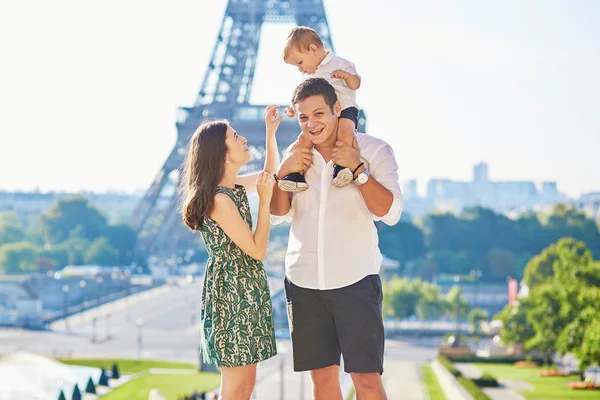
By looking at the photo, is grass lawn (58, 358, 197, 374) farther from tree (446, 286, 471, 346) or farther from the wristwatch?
the wristwatch

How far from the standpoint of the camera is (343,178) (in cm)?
448

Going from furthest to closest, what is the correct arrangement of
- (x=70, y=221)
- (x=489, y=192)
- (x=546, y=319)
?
(x=489, y=192), (x=70, y=221), (x=546, y=319)

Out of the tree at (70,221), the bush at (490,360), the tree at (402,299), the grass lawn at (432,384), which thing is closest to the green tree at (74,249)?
the tree at (70,221)

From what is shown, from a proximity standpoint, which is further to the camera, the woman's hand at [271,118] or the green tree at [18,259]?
the green tree at [18,259]

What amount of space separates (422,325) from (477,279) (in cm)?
1582

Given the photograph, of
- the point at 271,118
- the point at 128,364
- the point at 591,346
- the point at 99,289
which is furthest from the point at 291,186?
the point at 99,289

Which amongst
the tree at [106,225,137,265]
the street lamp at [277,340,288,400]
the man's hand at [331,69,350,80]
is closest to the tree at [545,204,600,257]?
the tree at [106,225,137,265]

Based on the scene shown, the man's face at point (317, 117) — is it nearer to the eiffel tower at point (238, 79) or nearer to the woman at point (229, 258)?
the woman at point (229, 258)

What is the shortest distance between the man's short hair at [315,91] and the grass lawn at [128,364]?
75.4 ft

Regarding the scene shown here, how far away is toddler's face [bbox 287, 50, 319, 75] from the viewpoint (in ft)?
15.9

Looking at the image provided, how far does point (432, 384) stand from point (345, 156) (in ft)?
64.9

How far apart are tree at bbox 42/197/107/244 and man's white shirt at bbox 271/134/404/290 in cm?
6008

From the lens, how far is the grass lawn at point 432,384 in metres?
21.4

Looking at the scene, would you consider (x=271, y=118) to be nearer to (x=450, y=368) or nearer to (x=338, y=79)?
(x=338, y=79)
